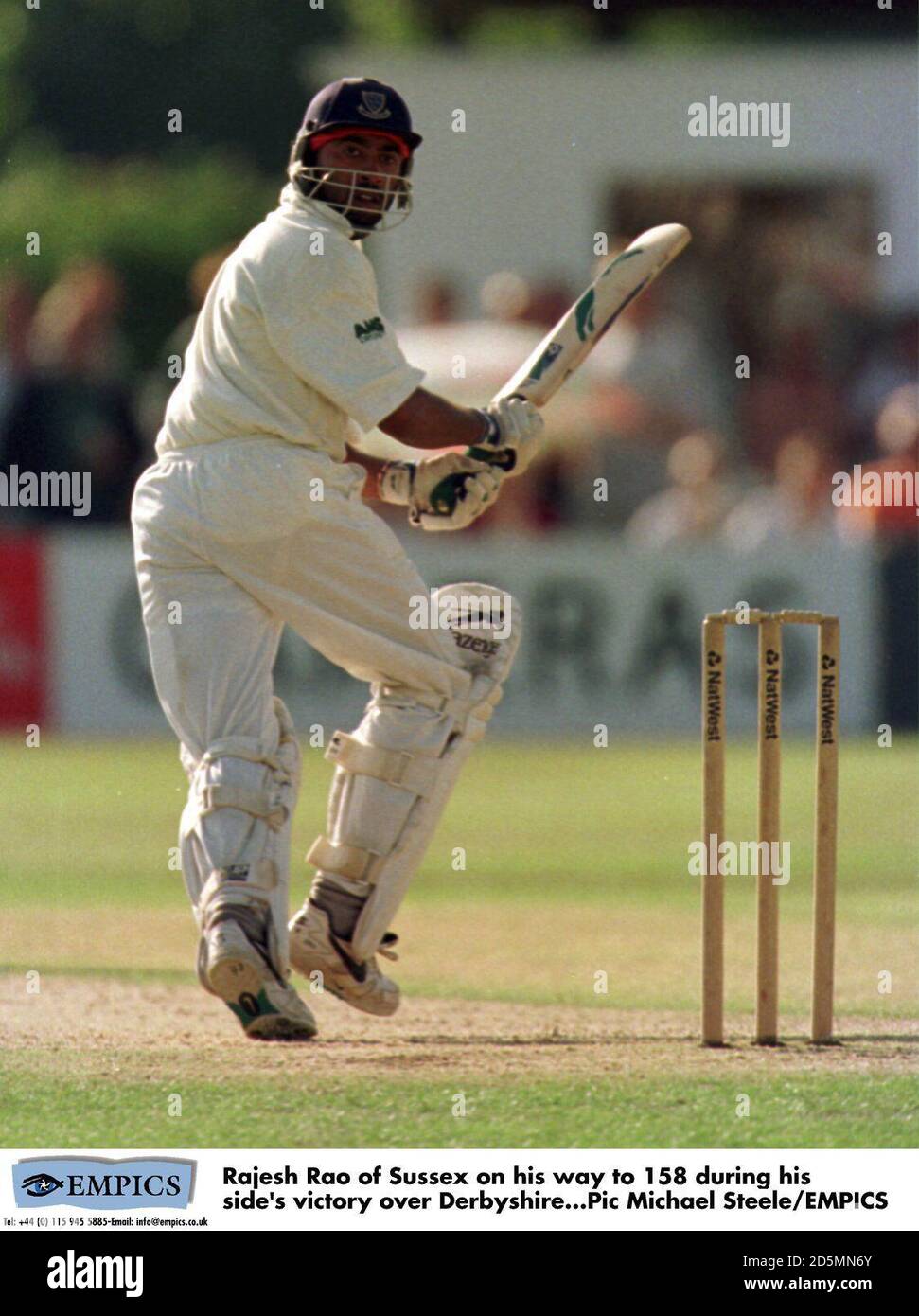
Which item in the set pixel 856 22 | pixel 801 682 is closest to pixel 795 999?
pixel 801 682

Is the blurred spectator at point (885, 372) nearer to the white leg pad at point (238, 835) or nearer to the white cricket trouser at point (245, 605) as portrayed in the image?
the white cricket trouser at point (245, 605)

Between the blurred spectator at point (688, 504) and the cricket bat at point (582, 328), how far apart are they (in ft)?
24.0

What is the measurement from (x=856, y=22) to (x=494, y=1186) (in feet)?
63.0

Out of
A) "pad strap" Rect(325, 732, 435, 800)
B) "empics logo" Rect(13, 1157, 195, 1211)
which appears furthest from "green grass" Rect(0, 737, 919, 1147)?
"pad strap" Rect(325, 732, 435, 800)

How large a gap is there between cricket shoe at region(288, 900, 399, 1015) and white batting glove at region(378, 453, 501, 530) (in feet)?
2.93

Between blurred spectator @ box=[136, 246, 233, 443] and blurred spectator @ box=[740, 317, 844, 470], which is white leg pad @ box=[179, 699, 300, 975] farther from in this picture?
blurred spectator @ box=[740, 317, 844, 470]

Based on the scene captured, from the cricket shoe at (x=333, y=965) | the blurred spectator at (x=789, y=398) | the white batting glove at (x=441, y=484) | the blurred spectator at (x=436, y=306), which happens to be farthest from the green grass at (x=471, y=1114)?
the blurred spectator at (x=789, y=398)

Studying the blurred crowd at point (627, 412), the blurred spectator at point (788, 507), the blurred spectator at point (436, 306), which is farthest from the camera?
the blurred spectator at point (436, 306)

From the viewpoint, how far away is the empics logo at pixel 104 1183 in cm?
390

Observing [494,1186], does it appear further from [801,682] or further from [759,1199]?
[801,682]

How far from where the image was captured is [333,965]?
511cm

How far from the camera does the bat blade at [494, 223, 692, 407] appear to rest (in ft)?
17.4
